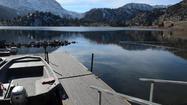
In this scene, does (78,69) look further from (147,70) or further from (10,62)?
(147,70)

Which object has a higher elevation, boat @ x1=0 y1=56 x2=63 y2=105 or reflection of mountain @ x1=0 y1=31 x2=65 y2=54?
boat @ x1=0 y1=56 x2=63 y2=105

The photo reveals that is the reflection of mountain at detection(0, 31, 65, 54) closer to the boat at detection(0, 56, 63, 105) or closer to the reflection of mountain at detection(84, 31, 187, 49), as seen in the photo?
the reflection of mountain at detection(84, 31, 187, 49)

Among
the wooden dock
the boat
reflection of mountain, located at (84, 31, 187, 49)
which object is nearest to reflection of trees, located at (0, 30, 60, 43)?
reflection of mountain, located at (84, 31, 187, 49)

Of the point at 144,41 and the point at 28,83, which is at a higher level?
the point at 28,83

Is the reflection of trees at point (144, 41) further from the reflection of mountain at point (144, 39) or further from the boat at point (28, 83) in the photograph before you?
the boat at point (28, 83)

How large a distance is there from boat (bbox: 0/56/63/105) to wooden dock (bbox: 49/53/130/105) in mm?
1136

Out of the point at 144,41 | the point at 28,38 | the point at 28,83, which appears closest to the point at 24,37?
the point at 28,38

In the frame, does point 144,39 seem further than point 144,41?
Yes

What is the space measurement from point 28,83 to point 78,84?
3.38 metres

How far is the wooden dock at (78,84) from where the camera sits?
46.7 ft

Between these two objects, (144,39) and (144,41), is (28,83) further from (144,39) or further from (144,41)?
(144,39)

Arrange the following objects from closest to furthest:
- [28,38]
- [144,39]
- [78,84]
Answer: [78,84] < [144,39] < [28,38]

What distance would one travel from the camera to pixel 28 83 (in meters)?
16.6

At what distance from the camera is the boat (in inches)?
464
